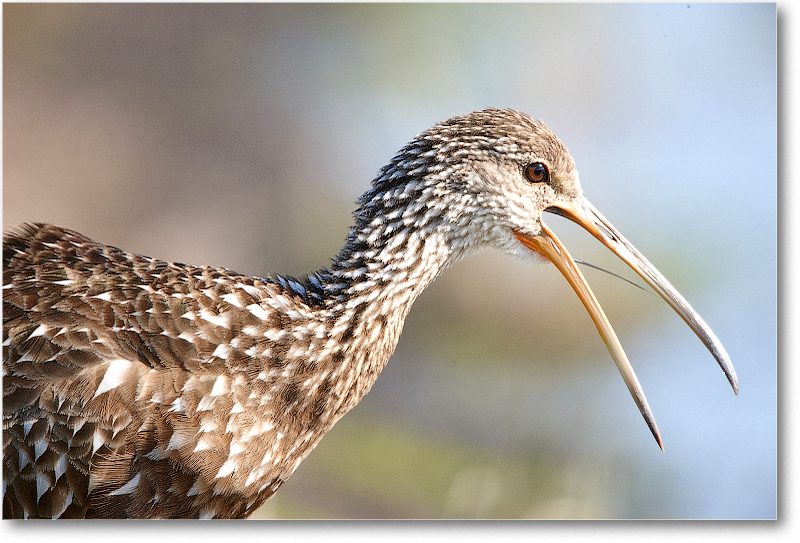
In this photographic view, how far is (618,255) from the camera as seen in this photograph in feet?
7.55

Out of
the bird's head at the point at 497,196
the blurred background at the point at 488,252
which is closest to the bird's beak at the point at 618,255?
the bird's head at the point at 497,196

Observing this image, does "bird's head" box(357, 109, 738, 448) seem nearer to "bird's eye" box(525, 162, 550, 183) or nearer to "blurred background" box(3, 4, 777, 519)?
"bird's eye" box(525, 162, 550, 183)

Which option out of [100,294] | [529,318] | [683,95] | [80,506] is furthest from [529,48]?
[80,506]

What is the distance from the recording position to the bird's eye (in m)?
2.24

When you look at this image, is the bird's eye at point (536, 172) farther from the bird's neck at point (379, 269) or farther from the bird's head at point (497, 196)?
the bird's neck at point (379, 269)

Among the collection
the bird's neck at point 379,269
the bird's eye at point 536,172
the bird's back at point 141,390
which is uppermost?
the bird's eye at point 536,172

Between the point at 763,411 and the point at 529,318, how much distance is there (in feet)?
2.82

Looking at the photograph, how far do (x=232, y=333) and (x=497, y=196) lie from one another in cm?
87

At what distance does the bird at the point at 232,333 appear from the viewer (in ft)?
6.43

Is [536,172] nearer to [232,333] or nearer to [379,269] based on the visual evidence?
[379,269]

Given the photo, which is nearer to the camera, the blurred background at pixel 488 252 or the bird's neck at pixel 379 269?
the bird's neck at pixel 379 269

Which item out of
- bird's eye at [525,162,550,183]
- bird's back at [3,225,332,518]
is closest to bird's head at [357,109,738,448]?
bird's eye at [525,162,550,183]

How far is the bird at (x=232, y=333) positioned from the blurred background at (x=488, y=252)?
329 millimetres

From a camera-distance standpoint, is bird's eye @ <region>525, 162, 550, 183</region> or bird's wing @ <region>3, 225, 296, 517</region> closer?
bird's wing @ <region>3, 225, 296, 517</region>
